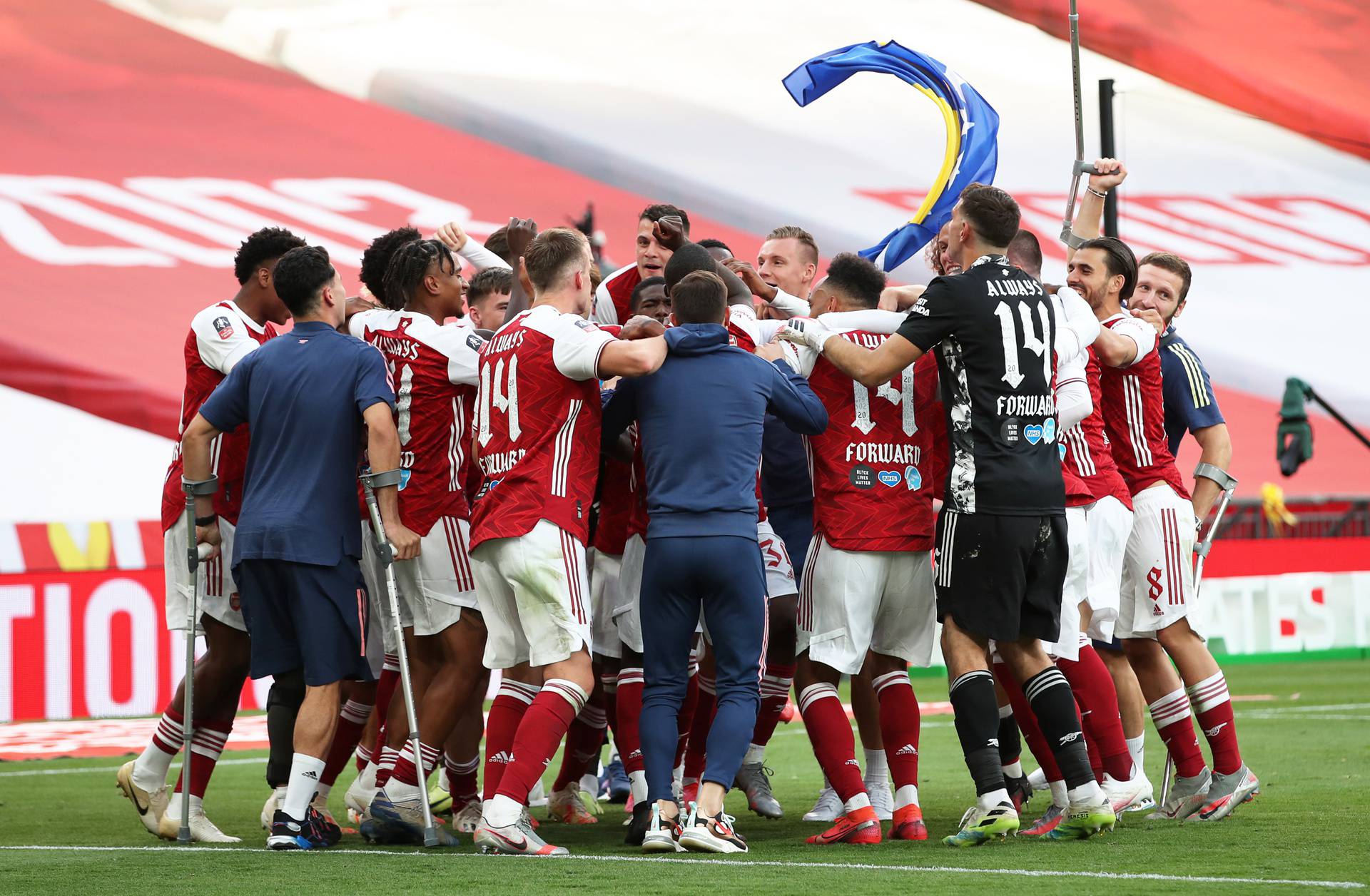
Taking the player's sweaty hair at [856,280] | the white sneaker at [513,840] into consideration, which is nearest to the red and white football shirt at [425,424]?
the white sneaker at [513,840]

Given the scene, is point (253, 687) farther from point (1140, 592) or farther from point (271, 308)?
point (1140, 592)

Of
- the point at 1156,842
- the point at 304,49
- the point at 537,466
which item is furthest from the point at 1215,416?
the point at 304,49

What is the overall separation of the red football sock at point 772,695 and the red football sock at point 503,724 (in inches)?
59.7

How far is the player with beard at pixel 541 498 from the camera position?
626 cm

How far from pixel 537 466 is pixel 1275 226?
22.7 meters

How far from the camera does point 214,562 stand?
7.39 meters

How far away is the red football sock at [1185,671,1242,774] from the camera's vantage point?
7.27 metres

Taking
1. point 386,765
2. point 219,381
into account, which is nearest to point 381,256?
point 219,381

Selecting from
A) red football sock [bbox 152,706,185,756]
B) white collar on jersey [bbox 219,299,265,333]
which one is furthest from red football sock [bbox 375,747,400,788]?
white collar on jersey [bbox 219,299,265,333]

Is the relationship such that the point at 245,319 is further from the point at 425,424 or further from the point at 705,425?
the point at 705,425

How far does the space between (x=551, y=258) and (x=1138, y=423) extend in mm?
2948

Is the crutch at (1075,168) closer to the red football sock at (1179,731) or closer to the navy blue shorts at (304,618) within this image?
the red football sock at (1179,731)

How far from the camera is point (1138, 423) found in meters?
7.72

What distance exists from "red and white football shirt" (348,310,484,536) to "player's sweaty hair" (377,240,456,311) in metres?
0.13
